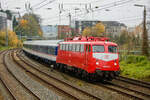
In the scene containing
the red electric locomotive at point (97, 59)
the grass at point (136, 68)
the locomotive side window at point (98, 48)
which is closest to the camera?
the red electric locomotive at point (97, 59)

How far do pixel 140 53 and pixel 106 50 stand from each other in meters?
12.4

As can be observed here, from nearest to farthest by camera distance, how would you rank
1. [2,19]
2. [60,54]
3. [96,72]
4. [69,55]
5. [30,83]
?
[96,72]
[30,83]
[69,55]
[60,54]
[2,19]

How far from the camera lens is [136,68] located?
73.2 ft

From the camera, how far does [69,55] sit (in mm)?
19875

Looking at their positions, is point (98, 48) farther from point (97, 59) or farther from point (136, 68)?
point (136, 68)

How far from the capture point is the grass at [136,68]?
18984mm

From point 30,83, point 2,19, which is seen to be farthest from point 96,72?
point 2,19

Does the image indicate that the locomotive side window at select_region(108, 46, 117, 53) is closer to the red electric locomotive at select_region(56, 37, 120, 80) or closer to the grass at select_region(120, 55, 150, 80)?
the red electric locomotive at select_region(56, 37, 120, 80)

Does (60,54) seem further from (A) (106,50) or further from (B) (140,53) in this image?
(B) (140,53)

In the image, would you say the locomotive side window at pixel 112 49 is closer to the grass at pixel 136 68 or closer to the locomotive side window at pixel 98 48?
the locomotive side window at pixel 98 48

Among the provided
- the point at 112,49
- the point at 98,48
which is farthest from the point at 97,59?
the point at 112,49

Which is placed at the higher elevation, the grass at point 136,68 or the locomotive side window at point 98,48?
the locomotive side window at point 98,48

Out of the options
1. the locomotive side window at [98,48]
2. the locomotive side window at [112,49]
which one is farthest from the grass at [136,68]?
the locomotive side window at [98,48]

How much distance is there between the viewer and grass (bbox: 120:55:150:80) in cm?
1898
